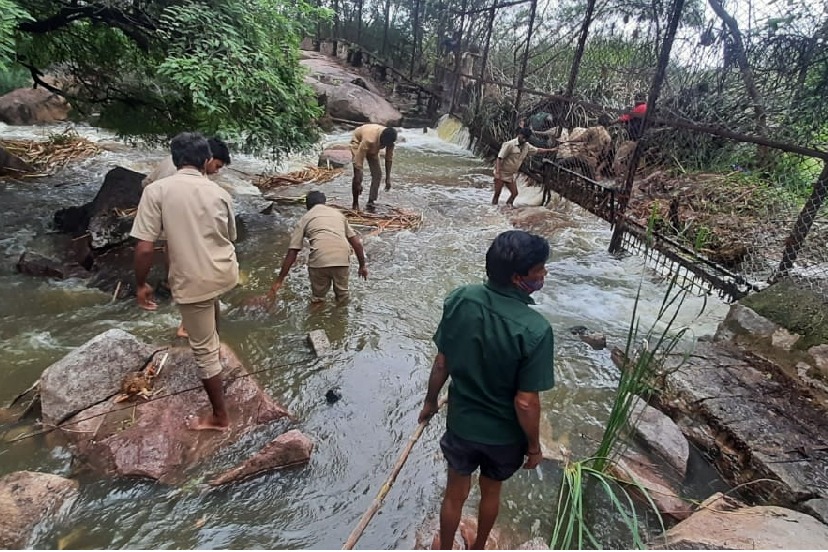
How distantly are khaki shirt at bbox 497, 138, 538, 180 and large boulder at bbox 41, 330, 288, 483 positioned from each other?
20.9ft

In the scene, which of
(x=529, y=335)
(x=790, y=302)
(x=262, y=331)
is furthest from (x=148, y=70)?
(x=790, y=302)

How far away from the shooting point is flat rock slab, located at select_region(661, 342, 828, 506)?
2.96 meters

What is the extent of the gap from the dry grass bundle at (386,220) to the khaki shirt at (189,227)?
14.2 feet

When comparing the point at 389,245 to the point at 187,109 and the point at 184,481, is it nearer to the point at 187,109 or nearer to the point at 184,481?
the point at 187,109

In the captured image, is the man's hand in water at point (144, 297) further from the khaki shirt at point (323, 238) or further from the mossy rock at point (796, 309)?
the mossy rock at point (796, 309)

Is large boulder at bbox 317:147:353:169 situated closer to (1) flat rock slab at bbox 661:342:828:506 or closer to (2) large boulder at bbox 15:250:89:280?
(2) large boulder at bbox 15:250:89:280

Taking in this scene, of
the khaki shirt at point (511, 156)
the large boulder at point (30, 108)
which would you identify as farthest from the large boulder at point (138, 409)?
the large boulder at point (30, 108)

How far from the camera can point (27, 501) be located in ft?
8.46

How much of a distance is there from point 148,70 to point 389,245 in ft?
12.5

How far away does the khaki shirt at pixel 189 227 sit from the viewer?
2.83m

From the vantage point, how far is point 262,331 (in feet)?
15.2

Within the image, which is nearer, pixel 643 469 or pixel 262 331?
pixel 643 469

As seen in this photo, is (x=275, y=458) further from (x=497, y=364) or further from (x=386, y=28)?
(x=386, y=28)

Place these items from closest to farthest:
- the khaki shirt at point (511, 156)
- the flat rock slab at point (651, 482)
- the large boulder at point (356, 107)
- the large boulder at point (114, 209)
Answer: the flat rock slab at point (651, 482), the large boulder at point (114, 209), the khaki shirt at point (511, 156), the large boulder at point (356, 107)
